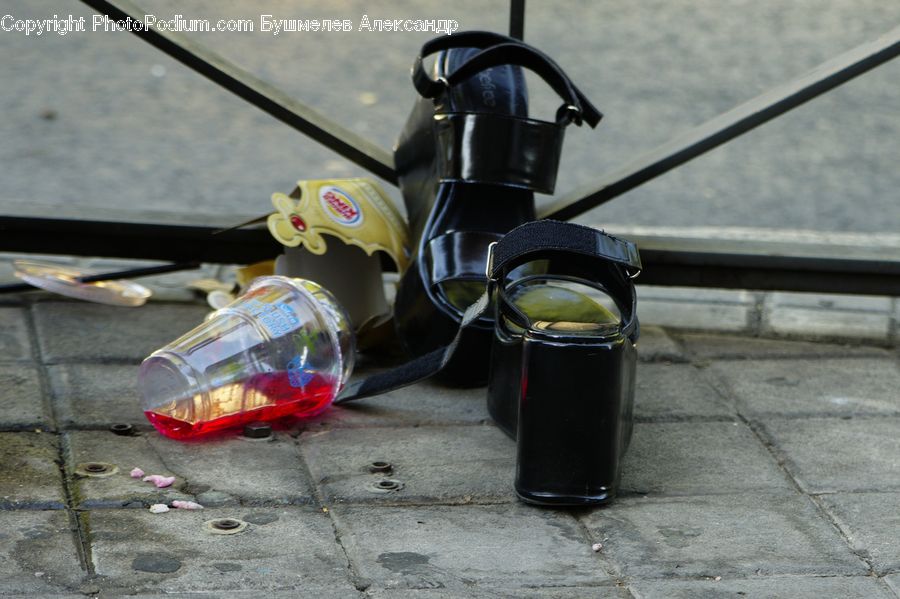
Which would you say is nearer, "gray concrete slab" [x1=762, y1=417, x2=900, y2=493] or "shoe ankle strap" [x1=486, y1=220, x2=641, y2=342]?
"shoe ankle strap" [x1=486, y1=220, x2=641, y2=342]

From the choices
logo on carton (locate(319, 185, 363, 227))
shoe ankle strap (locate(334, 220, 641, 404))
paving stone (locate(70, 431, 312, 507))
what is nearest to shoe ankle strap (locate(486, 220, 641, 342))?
shoe ankle strap (locate(334, 220, 641, 404))

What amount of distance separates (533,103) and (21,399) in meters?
3.16

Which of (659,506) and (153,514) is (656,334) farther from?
(153,514)

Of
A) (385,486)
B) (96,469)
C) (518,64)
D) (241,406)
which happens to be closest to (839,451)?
(385,486)

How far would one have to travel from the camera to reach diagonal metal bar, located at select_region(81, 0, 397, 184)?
304 centimetres

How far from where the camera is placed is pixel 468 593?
1.89 m

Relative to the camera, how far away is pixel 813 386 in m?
2.85

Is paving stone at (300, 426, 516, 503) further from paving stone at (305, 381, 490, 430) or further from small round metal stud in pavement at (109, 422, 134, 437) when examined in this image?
small round metal stud in pavement at (109, 422, 134, 437)

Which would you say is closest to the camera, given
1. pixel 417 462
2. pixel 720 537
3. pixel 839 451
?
pixel 720 537

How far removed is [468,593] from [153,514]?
0.54 meters

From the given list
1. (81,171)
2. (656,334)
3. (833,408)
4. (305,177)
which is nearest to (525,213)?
(656,334)

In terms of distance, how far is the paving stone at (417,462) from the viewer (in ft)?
7.33

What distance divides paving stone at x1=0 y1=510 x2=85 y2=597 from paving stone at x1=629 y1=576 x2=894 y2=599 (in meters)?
0.81

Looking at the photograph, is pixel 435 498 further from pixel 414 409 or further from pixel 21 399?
pixel 21 399
